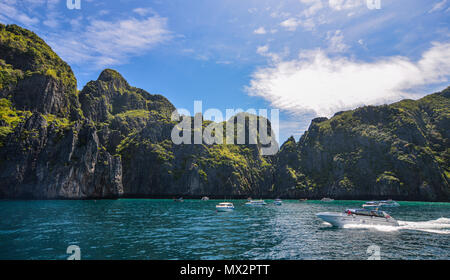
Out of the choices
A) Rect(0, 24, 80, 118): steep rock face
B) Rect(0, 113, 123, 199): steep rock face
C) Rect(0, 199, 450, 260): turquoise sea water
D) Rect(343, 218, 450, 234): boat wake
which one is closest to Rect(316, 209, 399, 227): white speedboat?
Rect(343, 218, 450, 234): boat wake

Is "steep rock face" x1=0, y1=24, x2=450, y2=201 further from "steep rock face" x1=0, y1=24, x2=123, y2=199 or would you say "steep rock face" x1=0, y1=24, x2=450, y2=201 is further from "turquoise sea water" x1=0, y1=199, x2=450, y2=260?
"turquoise sea water" x1=0, y1=199, x2=450, y2=260

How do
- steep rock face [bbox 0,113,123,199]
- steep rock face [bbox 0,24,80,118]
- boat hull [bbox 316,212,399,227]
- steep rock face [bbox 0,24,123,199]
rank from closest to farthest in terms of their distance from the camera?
boat hull [bbox 316,212,399,227]
steep rock face [bbox 0,113,123,199]
steep rock face [bbox 0,24,123,199]
steep rock face [bbox 0,24,80,118]

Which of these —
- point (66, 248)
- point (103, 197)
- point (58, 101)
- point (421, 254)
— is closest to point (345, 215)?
point (421, 254)

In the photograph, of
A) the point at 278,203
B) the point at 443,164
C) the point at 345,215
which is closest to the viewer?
the point at 345,215

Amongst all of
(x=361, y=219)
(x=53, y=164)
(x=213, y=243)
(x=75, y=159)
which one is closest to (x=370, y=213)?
(x=361, y=219)

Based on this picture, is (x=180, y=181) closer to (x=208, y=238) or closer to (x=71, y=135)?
(x=71, y=135)

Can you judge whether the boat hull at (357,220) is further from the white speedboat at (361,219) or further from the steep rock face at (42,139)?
the steep rock face at (42,139)

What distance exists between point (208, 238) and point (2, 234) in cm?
2671

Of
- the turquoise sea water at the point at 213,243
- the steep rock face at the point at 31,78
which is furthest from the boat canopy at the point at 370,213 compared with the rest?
the steep rock face at the point at 31,78

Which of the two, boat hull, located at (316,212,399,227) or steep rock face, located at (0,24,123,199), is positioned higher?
steep rock face, located at (0,24,123,199)

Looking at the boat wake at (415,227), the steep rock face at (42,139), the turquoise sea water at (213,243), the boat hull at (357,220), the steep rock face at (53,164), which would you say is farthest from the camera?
the steep rock face at (42,139)

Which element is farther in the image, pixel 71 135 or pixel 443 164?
pixel 443 164

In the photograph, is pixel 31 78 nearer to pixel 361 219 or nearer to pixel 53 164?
pixel 53 164
